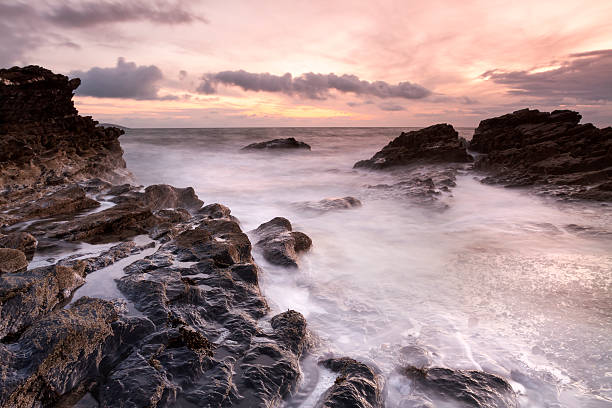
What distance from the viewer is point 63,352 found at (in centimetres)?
268

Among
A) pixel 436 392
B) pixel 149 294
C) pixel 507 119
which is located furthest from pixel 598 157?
pixel 149 294

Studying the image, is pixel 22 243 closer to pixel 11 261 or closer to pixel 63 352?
pixel 11 261

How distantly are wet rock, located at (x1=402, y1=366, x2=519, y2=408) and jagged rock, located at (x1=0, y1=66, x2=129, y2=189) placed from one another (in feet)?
31.7

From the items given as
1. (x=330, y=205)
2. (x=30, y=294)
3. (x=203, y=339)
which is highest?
(x=30, y=294)

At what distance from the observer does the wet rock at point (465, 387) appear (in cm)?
302

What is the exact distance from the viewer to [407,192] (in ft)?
42.2

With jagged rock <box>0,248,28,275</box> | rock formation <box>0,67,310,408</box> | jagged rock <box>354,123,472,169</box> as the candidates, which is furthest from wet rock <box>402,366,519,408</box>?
jagged rock <box>354,123,472,169</box>

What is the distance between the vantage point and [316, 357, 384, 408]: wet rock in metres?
2.78

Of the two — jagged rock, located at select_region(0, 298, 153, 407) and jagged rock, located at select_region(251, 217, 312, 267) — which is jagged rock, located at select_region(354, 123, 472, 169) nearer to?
jagged rock, located at select_region(251, 217, 312, 267)

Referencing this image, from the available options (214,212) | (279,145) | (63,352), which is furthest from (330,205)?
(279,145)

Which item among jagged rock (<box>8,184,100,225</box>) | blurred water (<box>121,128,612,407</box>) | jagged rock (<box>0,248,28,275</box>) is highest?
jagged rock (<box>0,248,28,275</box>)

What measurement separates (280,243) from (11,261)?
3836 mm

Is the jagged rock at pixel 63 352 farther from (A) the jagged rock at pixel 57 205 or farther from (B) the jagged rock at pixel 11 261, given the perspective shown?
(A) the jagged rock at pixel 57 205

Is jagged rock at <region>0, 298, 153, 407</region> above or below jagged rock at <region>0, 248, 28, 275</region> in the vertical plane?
below
